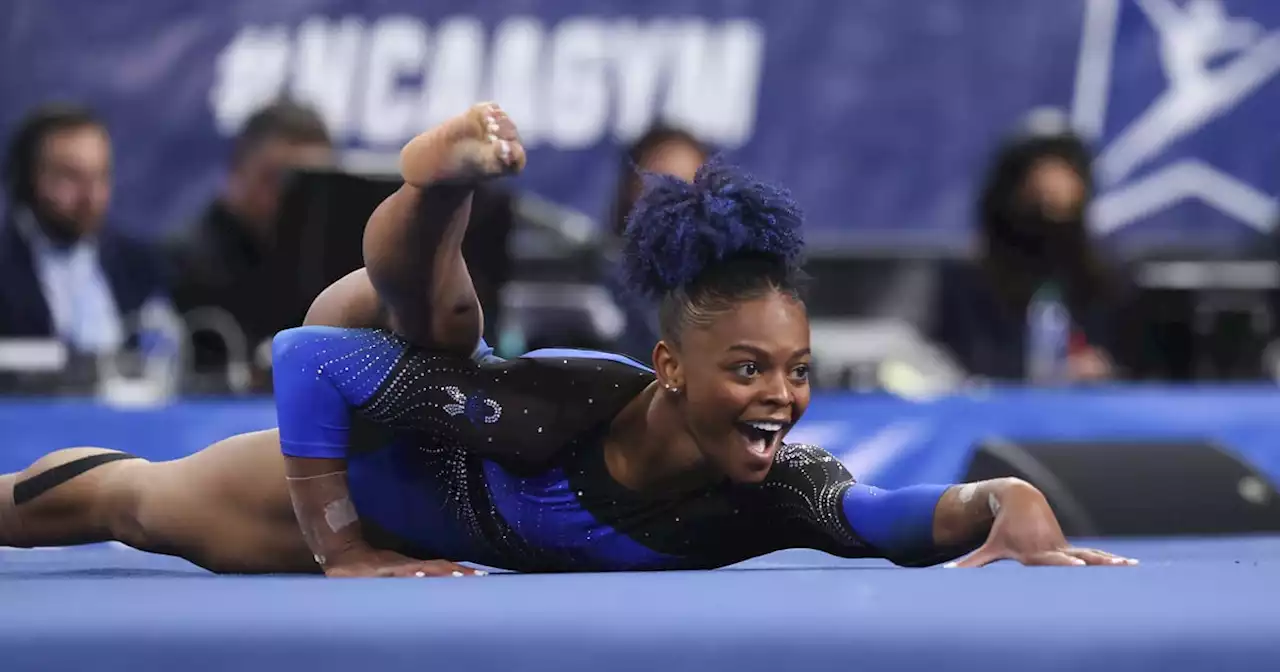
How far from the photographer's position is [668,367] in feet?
6.77

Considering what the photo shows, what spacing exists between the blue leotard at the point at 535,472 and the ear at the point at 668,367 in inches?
4.8

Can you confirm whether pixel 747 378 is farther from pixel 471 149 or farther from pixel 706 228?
pixel 471 149

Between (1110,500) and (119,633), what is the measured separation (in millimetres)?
2415

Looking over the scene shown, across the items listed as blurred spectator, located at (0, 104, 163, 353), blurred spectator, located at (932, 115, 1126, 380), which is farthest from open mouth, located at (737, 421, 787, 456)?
blurred spectator, located at (0, 104, 163, 353)

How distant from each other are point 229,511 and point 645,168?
1.92 metres

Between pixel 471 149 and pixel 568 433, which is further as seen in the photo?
pixel 568 433

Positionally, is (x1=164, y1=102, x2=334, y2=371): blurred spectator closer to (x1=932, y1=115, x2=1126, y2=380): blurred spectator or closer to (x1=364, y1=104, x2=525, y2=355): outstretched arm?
(x1=932, y1=115, x2=1126, y2=380): blurred spectator

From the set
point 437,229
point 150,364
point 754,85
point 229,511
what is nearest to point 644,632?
point 437,229

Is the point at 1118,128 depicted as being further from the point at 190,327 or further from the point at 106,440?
the point at 106,440

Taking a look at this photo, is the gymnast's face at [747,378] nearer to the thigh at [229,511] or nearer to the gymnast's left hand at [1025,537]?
the gymnast's left hand at [1025,537]

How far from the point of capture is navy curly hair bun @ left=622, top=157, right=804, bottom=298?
201 cm

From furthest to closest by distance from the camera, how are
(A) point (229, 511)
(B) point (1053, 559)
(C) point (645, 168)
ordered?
(C) point (645, 168) < (A) point (229, 511) < (B) point (1053, 559)

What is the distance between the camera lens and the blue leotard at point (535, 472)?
7.00 feet

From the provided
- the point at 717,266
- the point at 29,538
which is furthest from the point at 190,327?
the point at 717,266
